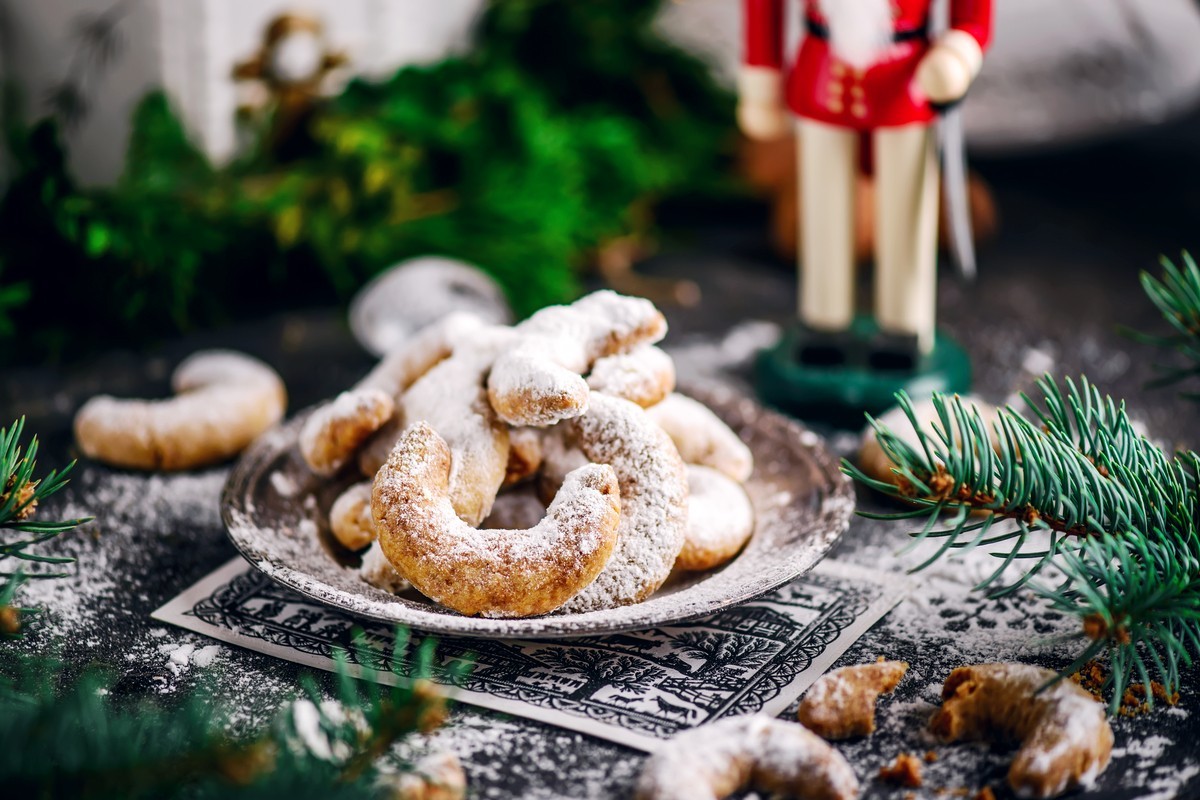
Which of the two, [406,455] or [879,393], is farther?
[879,393]

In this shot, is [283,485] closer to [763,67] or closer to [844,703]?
[844,703]

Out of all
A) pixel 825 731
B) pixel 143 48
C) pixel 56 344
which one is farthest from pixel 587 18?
pixel 825 731

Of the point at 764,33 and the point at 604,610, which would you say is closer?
the point at 604,610

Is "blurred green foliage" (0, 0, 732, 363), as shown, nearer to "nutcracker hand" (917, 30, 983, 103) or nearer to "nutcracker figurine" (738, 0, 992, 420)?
"nutcracker figurine" (738, 0, 992, 420)

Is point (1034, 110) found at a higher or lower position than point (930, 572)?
higher

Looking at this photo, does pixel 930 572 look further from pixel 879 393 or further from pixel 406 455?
pixel 406 455

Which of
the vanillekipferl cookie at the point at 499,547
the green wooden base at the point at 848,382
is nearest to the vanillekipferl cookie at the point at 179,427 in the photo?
the vanillekipferl cookie at the point at 499,547

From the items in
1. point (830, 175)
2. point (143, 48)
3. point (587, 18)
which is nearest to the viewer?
point (830, 175)

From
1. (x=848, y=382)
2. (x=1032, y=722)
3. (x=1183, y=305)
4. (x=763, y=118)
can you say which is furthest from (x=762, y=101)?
(x=1032, y=722)
